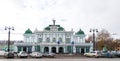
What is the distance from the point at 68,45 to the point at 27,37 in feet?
51.6

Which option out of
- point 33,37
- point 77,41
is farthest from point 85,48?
point 33,37

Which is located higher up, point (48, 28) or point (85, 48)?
point (48, 28)

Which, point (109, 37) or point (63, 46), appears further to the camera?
point (109, 37)

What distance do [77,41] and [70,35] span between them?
13.1 feet

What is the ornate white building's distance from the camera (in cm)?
9700

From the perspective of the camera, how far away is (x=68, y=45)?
97250mm

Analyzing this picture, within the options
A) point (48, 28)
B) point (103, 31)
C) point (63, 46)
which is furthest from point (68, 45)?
point (103, 31)

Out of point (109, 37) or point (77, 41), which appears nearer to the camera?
point (77, 41)

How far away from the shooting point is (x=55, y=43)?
9681 cm

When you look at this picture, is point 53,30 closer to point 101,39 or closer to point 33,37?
point 33,37

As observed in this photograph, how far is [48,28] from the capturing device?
100500mm

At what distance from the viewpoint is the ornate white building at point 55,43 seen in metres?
97.0

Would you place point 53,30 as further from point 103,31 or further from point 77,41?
point 103,31

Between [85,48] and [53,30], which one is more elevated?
[53,30]
